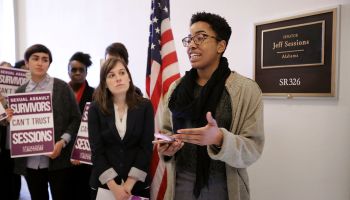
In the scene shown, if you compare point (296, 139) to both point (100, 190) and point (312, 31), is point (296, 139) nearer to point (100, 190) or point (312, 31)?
point (312, 31)

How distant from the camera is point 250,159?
132cm

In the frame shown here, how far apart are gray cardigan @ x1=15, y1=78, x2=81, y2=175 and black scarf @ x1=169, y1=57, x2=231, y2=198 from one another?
1.27 metres

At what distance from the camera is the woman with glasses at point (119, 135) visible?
187 centimetres

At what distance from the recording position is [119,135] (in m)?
1.88

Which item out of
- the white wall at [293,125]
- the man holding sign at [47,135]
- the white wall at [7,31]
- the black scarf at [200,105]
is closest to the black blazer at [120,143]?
the black scarf at [200,105]

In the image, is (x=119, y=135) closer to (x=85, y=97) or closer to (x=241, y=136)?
Answer: (x=241, y=136)

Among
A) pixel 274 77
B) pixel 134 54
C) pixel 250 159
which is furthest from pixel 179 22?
pixel 250 159

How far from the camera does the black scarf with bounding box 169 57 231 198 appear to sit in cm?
141

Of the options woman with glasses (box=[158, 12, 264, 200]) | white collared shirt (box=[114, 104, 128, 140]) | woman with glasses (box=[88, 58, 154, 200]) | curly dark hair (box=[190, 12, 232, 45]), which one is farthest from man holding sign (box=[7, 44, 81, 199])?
curly dark hair (box=[190, 12, 232, 45])

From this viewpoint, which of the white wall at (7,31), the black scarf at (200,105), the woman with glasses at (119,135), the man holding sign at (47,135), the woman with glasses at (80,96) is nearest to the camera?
the black scarf at (200,105)

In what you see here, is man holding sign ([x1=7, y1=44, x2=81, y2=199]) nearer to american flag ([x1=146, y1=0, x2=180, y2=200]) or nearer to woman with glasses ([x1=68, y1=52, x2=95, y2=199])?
woman with glasses ([x1=68, y1=52, x2=95, y2=199])

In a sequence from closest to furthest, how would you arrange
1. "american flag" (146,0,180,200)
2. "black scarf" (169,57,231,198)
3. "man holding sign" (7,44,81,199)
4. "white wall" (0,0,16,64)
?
"black scarf" (169,57,231,198) → "american flag" (146,0,180,200) → "man holding sign" (7,44,81,199) → "white wall" (0,0,16,64)

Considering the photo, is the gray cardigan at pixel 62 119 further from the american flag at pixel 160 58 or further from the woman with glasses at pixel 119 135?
the american flag at pixel 160 58

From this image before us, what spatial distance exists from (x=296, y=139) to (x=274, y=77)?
473 mm
